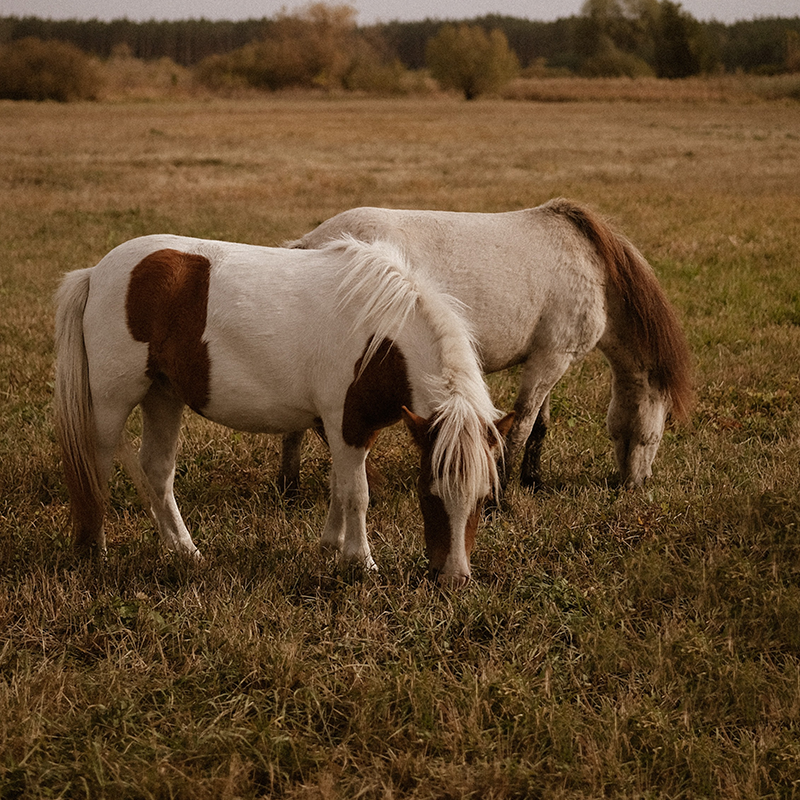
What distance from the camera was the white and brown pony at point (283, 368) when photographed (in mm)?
3092

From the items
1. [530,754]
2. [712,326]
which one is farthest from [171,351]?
[712,326]

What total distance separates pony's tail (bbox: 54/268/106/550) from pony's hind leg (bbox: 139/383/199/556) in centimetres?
26

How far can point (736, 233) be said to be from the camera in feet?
36.2

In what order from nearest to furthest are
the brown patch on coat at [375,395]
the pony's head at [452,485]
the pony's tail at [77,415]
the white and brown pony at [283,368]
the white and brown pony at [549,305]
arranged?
the pony's head at [452,485] < the white and brown pony at [283,368] < the brown patch on coat at [375,395] < the pony's tail at [77,415] < the white and brown pony at [549,305]

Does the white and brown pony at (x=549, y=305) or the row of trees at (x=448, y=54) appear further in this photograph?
the row of trees at (x=448, y=54)

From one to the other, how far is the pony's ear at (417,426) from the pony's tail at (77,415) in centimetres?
163

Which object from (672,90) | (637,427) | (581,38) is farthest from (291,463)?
(581,38)

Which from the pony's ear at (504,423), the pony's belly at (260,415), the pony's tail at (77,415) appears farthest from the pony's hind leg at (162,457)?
the pony's ear at (504,423)

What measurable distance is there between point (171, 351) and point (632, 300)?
266 centimetres

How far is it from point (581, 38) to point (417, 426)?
289ft

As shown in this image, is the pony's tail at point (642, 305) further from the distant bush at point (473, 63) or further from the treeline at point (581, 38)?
the distant bush at point (473, 63)

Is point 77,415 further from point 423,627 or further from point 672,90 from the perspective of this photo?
point 672,90

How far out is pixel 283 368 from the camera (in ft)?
11.3

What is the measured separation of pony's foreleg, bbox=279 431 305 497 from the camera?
4.70m
